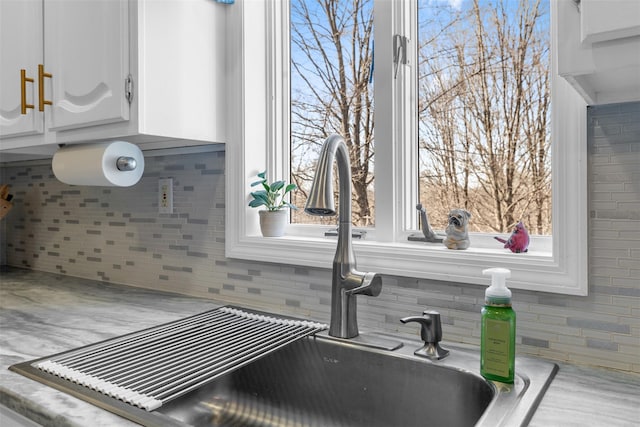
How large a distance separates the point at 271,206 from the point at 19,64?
3.40 feet

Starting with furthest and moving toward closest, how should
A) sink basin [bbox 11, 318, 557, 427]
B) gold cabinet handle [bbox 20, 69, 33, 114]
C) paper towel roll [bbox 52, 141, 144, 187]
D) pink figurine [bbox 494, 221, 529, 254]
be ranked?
1. gold cabinet handle [bbox 20, 69, 33, 114]
2. paper towel roll [bbox 52, 141, 144, 187]
3. pink figurine [bbox 494, 221, 529, 254]
4. sink basin [bbox 11, 318, 557, 427]

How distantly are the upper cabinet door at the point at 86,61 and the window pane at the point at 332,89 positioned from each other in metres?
0.57

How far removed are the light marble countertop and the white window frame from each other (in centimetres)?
20

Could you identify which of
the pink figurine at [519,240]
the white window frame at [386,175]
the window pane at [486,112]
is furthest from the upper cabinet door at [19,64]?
the pink figurine at [519,240]

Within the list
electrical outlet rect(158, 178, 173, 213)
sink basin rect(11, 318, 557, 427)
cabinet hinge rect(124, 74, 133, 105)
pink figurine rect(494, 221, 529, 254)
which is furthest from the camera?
electrical outlet rect(158, 178, 173, 213)

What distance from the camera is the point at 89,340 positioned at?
1.17 m

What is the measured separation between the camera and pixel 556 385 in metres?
0.89

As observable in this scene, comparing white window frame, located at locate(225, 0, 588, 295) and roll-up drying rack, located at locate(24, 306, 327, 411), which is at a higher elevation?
white window frame, located at locate(225, 0, 588, 295)

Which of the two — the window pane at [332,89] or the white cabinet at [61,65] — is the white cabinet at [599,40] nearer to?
the window pane at [332,89]

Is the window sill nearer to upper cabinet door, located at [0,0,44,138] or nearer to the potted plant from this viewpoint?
the potted plant

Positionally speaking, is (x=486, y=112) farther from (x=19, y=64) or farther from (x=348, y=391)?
(x=19, y=64)

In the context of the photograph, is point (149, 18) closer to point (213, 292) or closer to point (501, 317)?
point (213, 292)

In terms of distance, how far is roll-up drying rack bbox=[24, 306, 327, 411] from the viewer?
0.85 meters

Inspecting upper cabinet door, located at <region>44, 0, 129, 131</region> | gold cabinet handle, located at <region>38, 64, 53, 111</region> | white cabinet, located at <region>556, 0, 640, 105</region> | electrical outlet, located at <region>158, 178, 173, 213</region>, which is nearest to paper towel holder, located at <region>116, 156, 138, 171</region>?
upper cabinet door, located at <region>44, 0, 129, 131</region>
